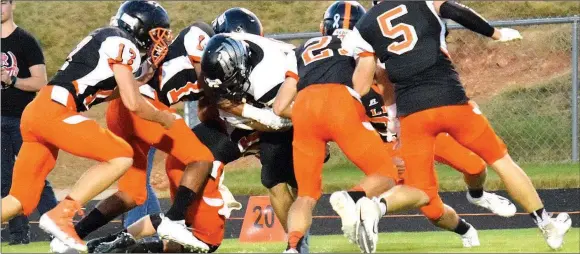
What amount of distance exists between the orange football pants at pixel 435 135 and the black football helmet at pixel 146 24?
1858 millimetres

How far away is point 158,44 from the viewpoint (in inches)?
345

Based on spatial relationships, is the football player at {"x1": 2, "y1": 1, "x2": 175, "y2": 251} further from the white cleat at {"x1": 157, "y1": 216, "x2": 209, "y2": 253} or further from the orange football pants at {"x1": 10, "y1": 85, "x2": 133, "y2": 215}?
the white cleat at {"x1": 157, "y1": 216, "x2": 209, "y2": 253}

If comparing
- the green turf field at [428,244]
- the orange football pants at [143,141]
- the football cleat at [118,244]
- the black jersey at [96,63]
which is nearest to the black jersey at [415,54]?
the green turf field at [428,244]

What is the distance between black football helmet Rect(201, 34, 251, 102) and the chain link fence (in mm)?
7289

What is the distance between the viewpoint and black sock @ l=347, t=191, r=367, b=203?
25.4 ft

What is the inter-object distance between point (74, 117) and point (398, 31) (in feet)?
7.18

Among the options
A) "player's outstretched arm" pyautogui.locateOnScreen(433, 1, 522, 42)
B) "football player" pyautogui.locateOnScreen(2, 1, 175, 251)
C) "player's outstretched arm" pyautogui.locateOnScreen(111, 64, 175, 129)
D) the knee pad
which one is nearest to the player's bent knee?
"football player" pyautogui.locateOnScreen(2, 1, 175, 251)

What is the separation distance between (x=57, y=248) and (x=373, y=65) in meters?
2.41

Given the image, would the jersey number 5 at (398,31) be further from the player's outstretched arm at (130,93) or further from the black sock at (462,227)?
the player's outstretched arm at (130,93)

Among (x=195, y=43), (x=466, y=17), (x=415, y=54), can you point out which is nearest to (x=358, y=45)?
(x=415, y=54)

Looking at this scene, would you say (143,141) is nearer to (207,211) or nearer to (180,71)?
(180,71)

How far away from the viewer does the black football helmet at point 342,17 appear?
8.86m

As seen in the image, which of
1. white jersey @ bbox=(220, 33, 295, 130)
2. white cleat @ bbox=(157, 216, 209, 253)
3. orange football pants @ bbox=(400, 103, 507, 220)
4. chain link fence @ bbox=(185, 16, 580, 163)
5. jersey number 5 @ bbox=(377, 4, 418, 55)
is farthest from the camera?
chain link fence @ bbox=(185, 16, 580, 163)

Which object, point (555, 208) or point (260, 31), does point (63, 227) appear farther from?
point (555, 208)
